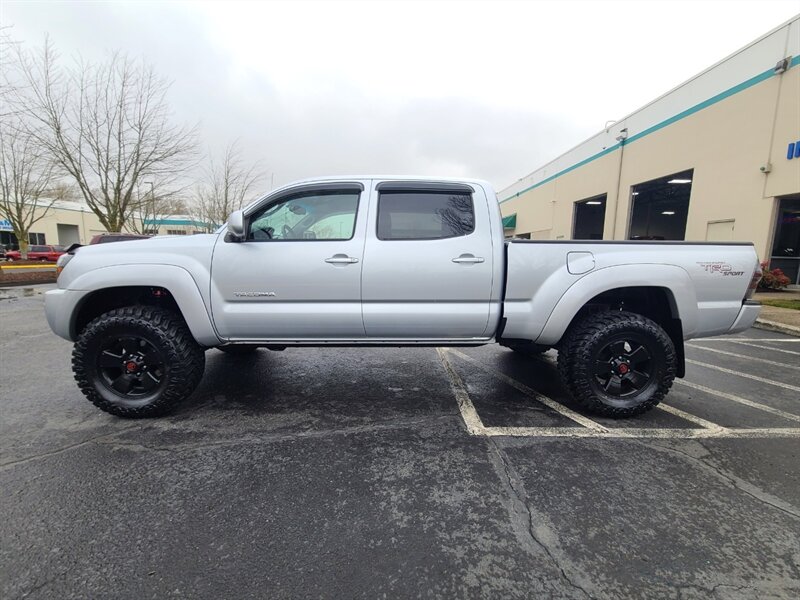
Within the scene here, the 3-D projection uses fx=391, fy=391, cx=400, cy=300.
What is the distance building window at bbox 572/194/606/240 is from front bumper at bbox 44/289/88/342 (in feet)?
82.4

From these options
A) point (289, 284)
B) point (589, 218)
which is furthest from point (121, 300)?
point (589, 218)

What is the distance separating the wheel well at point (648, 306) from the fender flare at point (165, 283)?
3.25 meters

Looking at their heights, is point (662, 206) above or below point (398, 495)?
above

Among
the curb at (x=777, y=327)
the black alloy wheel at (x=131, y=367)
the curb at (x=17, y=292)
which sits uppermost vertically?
the black alloy wheel at (x=131, y=367)

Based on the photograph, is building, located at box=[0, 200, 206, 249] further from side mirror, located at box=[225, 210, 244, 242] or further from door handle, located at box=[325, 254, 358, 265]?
door handle, located at box=[325, 254, 358, 265]

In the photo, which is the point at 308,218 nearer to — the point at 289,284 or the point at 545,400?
the point at 289,284

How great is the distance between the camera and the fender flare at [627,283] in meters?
3.25

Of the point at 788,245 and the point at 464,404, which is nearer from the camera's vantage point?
the point at 464,404

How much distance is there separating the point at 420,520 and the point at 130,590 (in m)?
1.35

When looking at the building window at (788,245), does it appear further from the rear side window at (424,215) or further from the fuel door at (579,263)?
the rear side window at (424,215)

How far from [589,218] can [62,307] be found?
2967 cm

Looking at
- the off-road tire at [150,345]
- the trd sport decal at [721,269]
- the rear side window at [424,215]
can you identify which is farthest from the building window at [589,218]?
the off-road tire at [150,345]

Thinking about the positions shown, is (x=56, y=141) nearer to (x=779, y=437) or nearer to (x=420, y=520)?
(x=420, y=520)

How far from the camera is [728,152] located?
13.5 m
